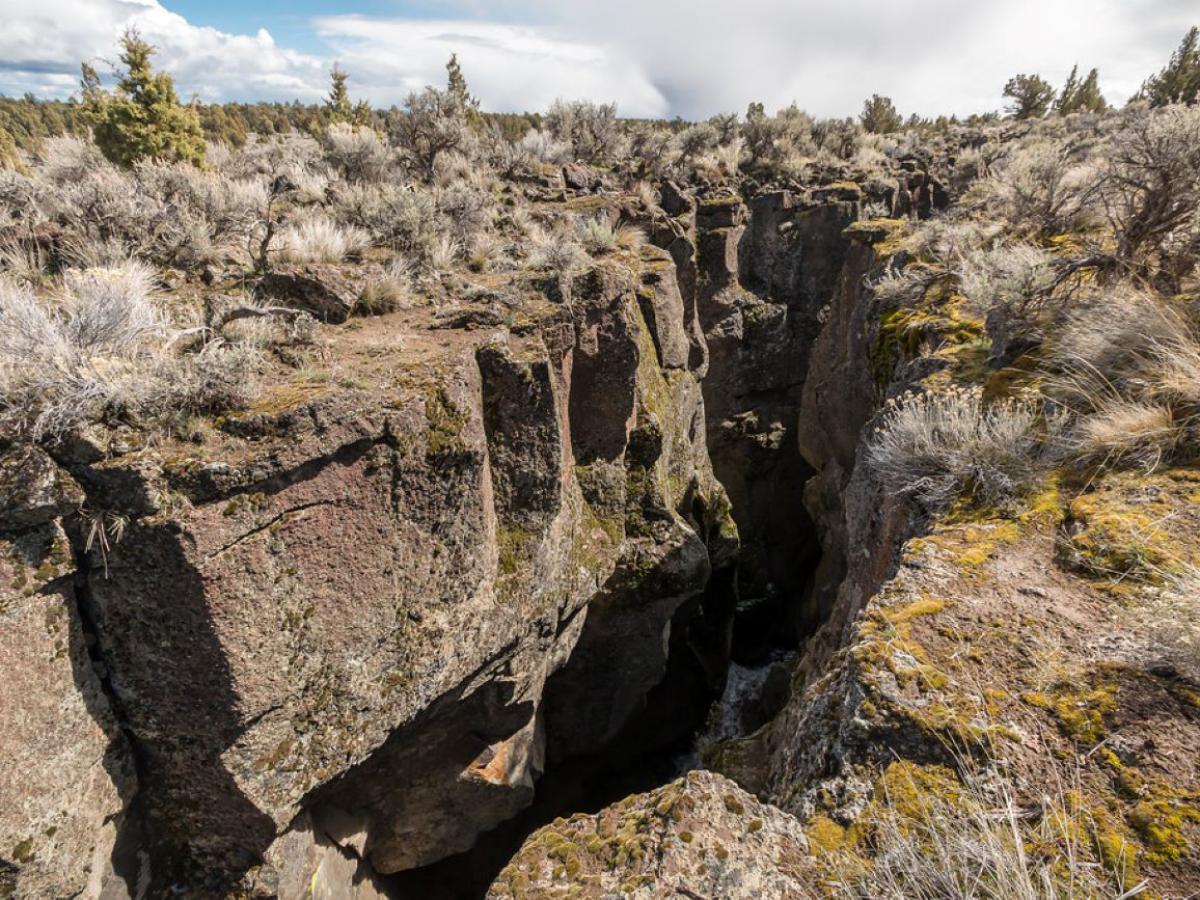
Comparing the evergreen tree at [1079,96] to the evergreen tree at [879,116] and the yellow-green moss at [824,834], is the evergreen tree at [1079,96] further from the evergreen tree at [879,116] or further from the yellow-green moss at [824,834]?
the yellow-green moss at [824,834]

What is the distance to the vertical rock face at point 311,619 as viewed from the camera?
12.8 ft

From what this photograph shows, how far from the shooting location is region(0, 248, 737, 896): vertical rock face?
3.89m

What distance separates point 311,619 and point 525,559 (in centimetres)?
241

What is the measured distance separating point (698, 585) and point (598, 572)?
2.34 metres

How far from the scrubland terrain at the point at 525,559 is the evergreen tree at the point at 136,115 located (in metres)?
4.17

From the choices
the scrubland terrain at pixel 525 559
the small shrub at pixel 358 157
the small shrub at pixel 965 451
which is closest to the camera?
the scrubland terrain at pixel 525 559

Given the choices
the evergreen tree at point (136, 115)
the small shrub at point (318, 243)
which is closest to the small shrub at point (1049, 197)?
the small shrub at point (318, 243)

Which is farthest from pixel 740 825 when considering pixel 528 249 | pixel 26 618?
pixel 528 249

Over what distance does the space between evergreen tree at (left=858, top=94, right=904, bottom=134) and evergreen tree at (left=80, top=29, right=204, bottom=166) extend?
33018mm

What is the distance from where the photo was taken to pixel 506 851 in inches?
364

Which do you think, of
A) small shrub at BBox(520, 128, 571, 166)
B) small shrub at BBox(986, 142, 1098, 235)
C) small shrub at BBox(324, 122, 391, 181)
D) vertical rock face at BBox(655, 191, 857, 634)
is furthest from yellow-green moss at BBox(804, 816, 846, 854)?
small shrub at BBox(520, 128, 571, 166)

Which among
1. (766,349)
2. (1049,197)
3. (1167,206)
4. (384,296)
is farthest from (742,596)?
(384,296)

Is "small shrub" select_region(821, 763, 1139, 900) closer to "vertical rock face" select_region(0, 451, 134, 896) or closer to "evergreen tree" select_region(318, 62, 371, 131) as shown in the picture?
"vertical rock face" select_region(0, 451, 134, 896)

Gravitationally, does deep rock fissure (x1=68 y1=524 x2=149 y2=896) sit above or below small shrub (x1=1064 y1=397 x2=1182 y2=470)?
below
